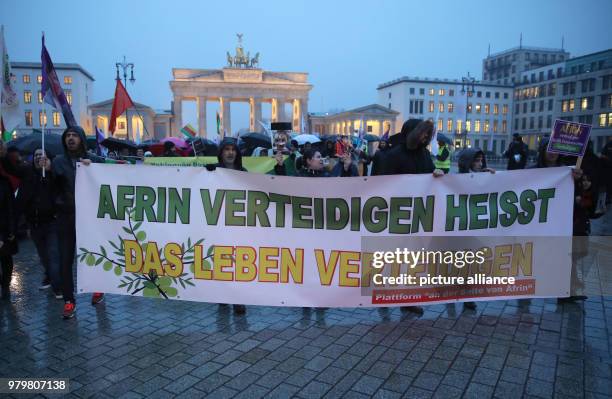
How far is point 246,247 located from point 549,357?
302cm

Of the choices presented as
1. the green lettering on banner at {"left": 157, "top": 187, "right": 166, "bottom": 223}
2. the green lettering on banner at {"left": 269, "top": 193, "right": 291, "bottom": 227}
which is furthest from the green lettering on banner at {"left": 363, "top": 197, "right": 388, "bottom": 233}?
the green lettering on banner at {"left": 157, "top": 187, "right": 166, "bottom": 223}

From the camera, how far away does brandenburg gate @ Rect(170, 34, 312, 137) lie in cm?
7791

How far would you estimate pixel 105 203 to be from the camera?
4.68 meters

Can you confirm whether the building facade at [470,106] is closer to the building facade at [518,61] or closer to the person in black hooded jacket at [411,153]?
the building facade at [518,61]

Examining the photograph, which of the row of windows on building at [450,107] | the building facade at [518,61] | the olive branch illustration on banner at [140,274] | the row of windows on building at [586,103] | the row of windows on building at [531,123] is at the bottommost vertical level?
the olive branch illustration on banner at [140,274]

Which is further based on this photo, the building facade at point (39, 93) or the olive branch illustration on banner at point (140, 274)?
the building facade at point (39, 93)

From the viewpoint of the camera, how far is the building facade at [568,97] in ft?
227

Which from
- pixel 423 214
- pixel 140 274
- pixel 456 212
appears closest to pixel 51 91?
pixel 140 274

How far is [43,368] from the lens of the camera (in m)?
3.66

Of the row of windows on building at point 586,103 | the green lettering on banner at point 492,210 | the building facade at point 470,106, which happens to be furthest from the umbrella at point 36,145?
the building facade at point 470,106

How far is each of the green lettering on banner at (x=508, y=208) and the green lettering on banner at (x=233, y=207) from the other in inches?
111

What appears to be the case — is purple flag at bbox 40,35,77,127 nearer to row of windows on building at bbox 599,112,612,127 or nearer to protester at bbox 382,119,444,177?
protester at bbox 382,119,444,177

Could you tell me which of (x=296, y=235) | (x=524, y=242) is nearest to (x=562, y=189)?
(x=524, y=242)

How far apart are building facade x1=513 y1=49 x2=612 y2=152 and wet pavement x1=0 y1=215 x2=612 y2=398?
7564 cm
